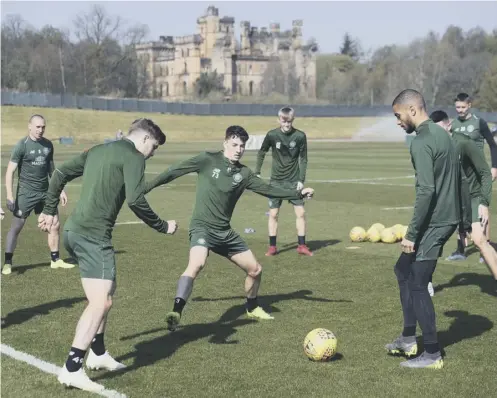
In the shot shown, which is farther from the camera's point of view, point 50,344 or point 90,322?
point 50,344

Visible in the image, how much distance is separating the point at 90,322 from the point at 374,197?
18108 millimetres

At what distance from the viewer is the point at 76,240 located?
7.69 meters

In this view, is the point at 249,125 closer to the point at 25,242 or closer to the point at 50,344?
the point at 25,242

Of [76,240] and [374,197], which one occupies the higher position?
[76,240]

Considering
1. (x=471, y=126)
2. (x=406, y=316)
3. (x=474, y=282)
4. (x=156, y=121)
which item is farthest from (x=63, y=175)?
(x=156, y=121)

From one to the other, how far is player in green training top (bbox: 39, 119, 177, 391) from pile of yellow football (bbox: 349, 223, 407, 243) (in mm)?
8806

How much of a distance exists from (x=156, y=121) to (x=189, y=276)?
80.7m

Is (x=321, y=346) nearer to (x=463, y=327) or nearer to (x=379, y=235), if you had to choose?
(x=463, y=327)

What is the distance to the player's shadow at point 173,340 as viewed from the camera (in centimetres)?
839

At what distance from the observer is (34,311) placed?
34.7 feet

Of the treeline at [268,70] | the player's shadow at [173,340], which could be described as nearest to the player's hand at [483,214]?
the player's shadow at [173,340]

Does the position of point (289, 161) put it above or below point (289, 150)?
below

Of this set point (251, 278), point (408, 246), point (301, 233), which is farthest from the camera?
point (301, 233)

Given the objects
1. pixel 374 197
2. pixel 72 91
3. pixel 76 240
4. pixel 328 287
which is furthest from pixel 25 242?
pixel 72 91
